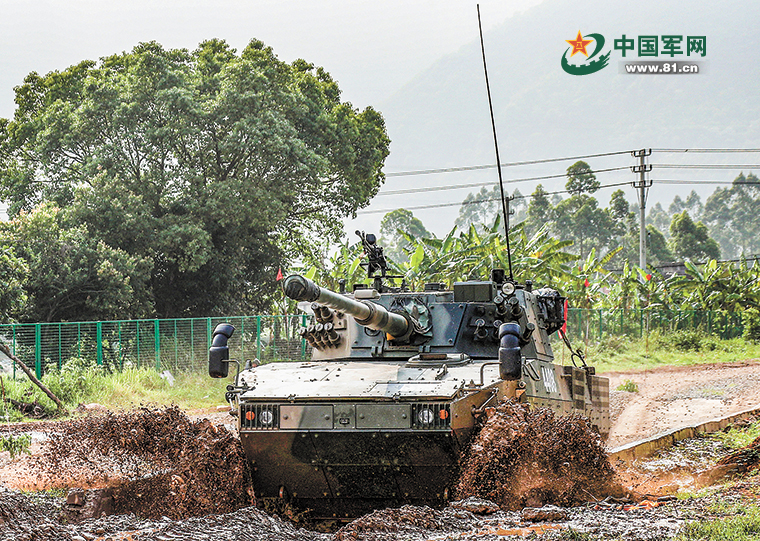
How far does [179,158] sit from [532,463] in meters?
20.2

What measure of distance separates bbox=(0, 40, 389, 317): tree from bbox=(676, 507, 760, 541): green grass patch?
62.5 ft

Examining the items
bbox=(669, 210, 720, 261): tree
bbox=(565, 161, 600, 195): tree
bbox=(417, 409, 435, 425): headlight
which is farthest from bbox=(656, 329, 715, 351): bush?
bbox=(565, 161, 600, 195): tree

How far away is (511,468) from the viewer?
7.17m

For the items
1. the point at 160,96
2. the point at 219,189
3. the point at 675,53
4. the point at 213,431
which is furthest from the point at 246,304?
the point at 213,431

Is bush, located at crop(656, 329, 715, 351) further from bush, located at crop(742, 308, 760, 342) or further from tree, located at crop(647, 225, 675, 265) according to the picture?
tree, located at crop(647, 225, 675, 265)

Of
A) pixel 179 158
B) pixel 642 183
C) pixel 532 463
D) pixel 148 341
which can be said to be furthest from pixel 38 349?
pixel 642 183

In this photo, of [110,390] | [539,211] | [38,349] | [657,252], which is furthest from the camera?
[539,211]

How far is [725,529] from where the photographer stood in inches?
232

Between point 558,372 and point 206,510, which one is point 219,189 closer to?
point 558,372

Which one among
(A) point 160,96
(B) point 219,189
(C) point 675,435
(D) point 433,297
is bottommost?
(C) point 675,435

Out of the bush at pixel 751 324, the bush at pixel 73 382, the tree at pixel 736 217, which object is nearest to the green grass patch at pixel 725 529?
the bush at pixel 73 382

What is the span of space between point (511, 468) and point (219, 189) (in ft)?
60.5

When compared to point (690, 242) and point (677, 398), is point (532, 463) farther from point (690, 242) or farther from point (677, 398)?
point (690, 242)

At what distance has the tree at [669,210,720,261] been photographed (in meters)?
71.9
